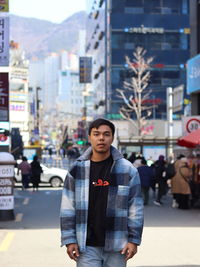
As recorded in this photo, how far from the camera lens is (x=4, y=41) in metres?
17.2

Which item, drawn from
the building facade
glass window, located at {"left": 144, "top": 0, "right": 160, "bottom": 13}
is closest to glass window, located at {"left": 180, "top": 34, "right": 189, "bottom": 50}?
glass window, located at {"left": 144, "top": 0, "right": 160, "bottom": 13}

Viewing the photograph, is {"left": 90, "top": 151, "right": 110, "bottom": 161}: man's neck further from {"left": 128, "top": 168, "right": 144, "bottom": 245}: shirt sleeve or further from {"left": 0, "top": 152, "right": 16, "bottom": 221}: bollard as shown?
{"left": 0, "top": 152, "right": 16, "bottom": 221}: bollard

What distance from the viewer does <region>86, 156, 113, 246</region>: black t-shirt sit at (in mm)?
5117

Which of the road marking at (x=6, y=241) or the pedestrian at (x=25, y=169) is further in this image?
the pedestrian at (x=25, y=169)

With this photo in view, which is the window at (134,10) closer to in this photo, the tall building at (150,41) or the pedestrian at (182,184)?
the tall building at (150,41)

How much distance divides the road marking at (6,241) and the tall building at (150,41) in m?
66.0

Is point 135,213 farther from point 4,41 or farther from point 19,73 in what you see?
point 19,73

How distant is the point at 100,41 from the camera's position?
303ft

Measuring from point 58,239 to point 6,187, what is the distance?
4017 millimetres

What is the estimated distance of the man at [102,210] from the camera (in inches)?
201

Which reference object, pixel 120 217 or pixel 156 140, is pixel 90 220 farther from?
pixel 156 140

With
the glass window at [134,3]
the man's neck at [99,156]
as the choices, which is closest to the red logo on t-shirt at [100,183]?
the man's neck at [99,156]

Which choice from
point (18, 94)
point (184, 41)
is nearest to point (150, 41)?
point (184, 41)

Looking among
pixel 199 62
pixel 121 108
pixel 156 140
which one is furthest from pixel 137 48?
pixel 199 62
